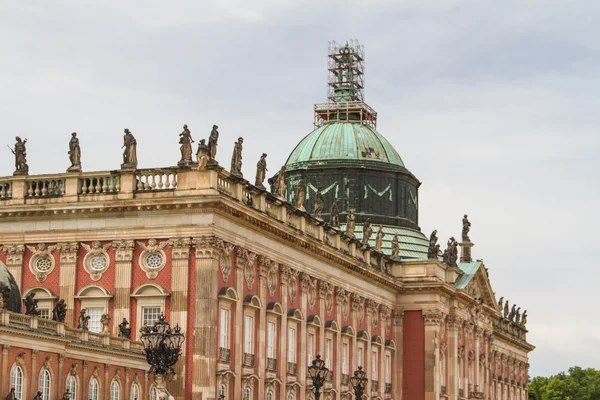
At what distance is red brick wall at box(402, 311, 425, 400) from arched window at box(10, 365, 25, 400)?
40.6 m

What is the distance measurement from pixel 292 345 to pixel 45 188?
577 inches

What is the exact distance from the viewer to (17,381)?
4269 cm

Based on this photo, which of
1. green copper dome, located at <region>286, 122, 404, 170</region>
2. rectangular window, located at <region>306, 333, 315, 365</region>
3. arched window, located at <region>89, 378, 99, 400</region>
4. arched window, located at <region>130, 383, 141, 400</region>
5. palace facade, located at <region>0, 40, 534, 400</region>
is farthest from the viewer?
green copper dome, located at <region>286, 122, 404, 170</region>

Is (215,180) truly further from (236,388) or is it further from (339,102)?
(339,102)

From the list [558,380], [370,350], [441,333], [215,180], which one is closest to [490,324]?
[441,333]

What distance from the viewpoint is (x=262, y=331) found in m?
58.0

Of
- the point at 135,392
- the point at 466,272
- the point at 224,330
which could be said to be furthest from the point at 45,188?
the point at 466,272

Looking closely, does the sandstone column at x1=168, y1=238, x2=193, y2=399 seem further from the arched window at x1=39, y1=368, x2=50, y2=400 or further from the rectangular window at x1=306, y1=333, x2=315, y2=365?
the rectangular window at x1=306, y1=333, x2=315, y2=365

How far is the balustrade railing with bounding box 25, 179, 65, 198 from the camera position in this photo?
180ft

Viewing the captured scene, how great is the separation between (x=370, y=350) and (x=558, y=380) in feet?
283

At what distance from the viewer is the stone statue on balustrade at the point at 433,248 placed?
8244 centimetres

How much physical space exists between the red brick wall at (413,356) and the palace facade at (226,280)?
0.08 metres

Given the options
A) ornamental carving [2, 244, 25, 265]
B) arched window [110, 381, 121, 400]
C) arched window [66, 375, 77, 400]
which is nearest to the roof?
ornamental carving [2, 244, 25, 265]

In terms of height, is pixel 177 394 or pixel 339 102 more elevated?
pixel 339 102
